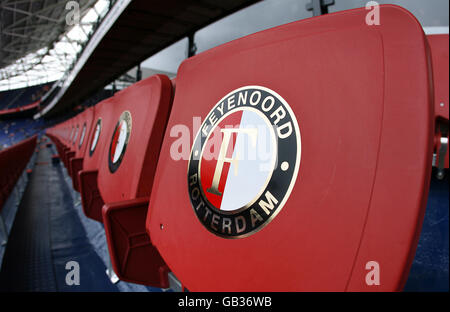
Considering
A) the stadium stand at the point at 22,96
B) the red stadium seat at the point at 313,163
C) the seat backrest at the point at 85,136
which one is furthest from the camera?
the stadium stand at the point at 22,96

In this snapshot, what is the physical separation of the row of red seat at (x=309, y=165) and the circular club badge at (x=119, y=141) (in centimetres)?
46

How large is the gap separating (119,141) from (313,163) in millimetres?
890

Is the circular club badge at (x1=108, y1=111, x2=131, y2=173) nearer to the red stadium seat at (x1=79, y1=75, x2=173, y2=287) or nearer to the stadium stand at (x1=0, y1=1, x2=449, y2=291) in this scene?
the red stadium seat at (x1=79, y1=75, x2=173, y2=287)

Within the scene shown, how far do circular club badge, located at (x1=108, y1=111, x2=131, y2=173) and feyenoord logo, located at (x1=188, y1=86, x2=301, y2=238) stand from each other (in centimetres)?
57

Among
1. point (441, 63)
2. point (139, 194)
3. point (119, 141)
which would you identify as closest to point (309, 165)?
point (139, 194)

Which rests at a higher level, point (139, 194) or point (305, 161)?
point (305, 161)

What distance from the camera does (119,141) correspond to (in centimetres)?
103

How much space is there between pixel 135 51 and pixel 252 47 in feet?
18.0

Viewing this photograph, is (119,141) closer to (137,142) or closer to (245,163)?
(137,142)

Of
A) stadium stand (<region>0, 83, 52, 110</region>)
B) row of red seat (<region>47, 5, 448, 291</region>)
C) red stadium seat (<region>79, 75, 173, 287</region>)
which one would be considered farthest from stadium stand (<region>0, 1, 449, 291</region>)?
stadium stand (<region>0, 83, 52, 110</region>)

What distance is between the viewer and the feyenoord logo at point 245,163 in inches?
14.1

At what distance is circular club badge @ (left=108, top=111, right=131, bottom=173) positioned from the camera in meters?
0.96

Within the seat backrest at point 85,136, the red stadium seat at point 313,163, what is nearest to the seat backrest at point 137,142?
the red stadium seat at point 313,163

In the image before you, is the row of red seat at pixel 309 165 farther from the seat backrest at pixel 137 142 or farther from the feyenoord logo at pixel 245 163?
the seat backrest at pixel 137 142
